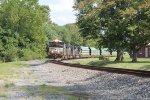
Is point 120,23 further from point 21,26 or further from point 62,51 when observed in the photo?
point 21,26

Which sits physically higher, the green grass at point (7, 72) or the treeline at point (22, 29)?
the treeline at point (22, 29)

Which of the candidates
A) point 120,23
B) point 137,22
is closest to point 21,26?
point 120,23

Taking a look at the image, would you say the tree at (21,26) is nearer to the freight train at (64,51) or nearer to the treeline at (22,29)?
the treeline at (22,29)

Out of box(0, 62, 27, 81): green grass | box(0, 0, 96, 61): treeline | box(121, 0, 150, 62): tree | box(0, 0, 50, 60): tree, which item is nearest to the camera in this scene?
box(0, 62, 27, 81): green grass

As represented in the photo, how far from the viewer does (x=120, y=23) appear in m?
45.0

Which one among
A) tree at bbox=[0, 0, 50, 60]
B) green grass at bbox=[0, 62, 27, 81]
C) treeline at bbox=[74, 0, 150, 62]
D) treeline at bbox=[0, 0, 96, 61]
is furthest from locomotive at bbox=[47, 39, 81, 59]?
treeline at bbox=[74, 0, 150, 62]

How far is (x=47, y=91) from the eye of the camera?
23.7 metres

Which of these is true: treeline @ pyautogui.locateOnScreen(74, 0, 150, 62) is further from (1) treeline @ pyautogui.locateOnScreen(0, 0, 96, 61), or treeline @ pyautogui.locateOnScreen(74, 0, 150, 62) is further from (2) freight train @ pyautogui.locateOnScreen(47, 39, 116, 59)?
(1) treeline @ pyautogui.locateOnScreen(0, 0, 96, 61)

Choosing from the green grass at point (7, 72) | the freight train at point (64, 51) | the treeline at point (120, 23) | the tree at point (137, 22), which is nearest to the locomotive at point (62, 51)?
the freight train at point (64, 51)

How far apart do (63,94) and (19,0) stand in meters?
76.8

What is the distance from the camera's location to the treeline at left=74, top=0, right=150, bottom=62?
4300cm

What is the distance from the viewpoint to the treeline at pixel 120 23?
43.0 meters

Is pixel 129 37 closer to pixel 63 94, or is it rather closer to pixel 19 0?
pixel 63 94

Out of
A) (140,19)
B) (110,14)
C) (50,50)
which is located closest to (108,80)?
(140,19)
